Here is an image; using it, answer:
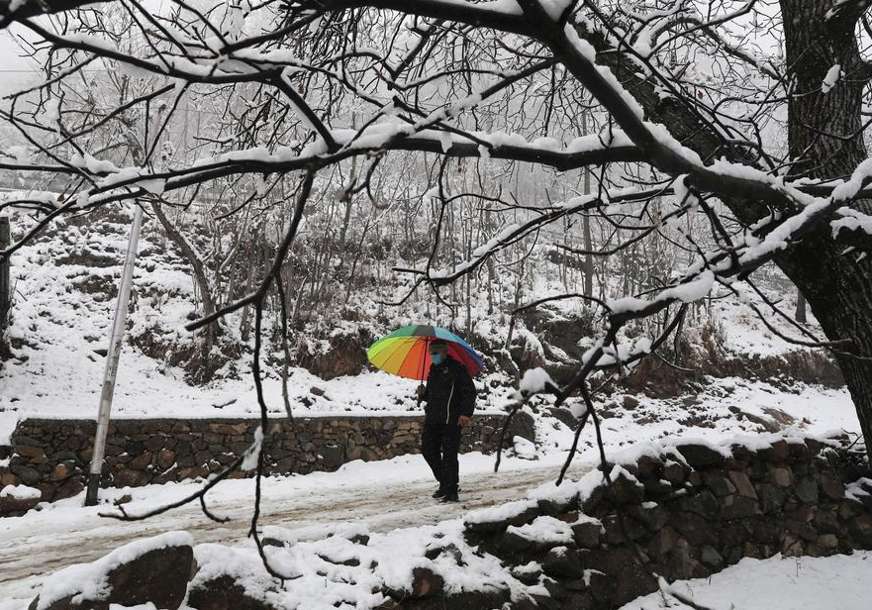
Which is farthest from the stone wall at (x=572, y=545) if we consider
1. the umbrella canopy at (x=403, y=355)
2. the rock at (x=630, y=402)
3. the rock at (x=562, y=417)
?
the rock at (x=630, y=402)

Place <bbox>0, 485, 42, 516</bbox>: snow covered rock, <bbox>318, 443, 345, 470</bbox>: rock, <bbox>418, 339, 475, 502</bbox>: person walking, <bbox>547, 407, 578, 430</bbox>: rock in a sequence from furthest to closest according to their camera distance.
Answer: <bbox>547, 407, 578, 430</bbox>: rock < <bbox>318, 443, 345, 470</bbox>: rock < <bbox>0, 485, 42, 516</bbox>: snow covered rock < <bbox>418, 339, 475, 502</bbox>: person walking

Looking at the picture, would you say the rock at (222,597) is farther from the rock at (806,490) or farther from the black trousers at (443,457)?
the rock at (806,490)

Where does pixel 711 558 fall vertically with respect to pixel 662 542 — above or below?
below

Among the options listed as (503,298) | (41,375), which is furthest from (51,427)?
(503,298)

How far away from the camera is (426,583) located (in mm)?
2912

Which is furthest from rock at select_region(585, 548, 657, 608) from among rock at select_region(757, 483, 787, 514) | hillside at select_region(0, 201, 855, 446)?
hillside at select_region(0, 201, 855, 446)

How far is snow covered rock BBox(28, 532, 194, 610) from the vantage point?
7.09 ft

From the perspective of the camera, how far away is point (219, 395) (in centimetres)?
1143

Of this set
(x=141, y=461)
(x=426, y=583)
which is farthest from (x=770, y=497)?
(x=141, y=461)

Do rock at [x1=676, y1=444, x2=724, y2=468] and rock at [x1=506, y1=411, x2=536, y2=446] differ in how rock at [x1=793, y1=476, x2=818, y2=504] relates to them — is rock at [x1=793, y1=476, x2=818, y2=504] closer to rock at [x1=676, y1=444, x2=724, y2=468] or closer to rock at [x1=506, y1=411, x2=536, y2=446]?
rock at [x1=676, y1=444, x2=724, y2=468]

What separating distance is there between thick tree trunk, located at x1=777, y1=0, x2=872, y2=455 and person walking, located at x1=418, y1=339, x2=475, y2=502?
10.6 feet

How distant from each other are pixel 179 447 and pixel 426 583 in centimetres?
643

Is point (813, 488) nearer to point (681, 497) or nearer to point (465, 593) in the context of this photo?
point (681, 497)

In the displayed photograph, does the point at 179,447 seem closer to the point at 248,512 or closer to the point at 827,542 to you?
the point at 248,512
